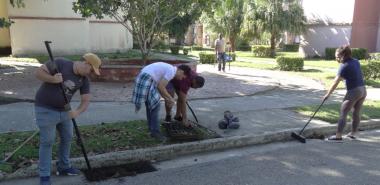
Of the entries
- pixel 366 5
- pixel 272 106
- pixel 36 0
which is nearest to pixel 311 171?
pixel 272 106

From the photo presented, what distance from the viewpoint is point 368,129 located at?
27.6 ft

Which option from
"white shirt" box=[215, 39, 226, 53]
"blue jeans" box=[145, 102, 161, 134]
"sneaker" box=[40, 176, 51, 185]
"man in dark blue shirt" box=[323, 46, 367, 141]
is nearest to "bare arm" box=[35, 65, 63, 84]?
"sneaker" box=[40, 176, 51, 185]

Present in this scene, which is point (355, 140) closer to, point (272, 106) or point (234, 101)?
point (272, 106)

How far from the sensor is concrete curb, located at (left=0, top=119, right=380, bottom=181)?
560 centimetres

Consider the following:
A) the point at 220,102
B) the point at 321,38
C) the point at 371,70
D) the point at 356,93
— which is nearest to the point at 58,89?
the point at 356,93

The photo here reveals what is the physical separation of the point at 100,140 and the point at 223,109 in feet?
12.2

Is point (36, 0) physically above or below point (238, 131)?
above

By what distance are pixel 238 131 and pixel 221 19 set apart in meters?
29.6

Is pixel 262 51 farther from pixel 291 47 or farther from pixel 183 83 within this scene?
pixel 183 83

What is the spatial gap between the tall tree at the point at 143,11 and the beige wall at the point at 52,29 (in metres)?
9.57

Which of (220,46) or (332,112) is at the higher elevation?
(220,46)

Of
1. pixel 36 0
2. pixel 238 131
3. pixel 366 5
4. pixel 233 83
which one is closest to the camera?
pixel 238 131

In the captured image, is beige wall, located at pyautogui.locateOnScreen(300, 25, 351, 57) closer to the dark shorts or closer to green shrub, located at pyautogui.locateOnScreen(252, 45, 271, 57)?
green shrub, located at pyautogui.locateOnScreen(252, 45, 271, 57)

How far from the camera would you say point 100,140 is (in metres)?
6.47
